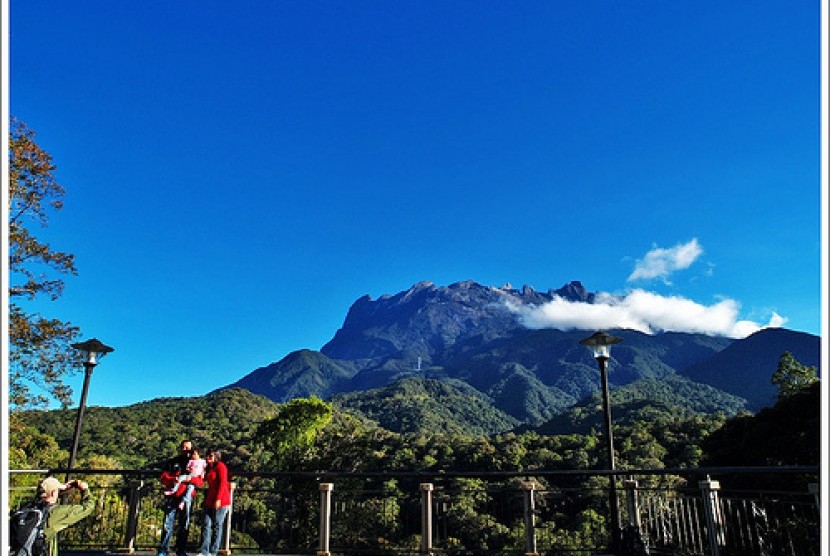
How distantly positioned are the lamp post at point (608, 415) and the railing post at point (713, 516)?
4.12 ft

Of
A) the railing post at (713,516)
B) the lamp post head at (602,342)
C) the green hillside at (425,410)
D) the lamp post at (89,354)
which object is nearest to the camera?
the railing post at (713,516)

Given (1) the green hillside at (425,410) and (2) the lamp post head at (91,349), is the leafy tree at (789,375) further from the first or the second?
(1) the green hillside at (425,410)

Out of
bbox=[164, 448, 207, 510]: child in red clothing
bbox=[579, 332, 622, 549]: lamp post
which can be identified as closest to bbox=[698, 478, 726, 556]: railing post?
bbox=[579, 332, 622, 549]: lamp post

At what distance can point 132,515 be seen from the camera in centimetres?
927

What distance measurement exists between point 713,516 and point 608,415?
270cm

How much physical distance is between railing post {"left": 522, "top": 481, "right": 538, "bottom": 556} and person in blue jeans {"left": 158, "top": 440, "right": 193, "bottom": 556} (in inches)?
196

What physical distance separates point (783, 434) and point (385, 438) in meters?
27.5

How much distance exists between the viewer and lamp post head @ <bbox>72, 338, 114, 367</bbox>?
1222 centimetres

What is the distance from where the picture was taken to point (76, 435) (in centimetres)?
1176

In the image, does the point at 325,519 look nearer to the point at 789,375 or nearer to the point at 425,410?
the point at 789,375

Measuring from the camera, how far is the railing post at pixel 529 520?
8.65 meters

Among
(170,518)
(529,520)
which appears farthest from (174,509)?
(529,520)

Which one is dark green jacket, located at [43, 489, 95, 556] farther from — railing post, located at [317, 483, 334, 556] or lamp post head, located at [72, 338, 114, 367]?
lamp post head, located at [72, 338, 114, 367]

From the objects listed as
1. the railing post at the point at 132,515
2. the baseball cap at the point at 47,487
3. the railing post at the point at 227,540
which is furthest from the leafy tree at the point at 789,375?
the baseball cap at the point at 47,487
